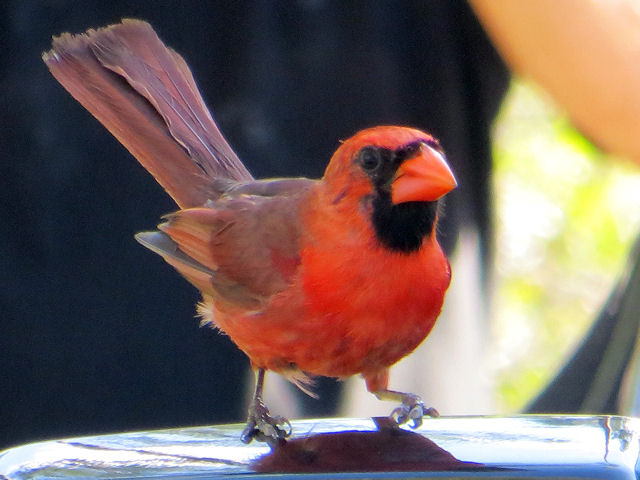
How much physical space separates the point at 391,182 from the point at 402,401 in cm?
35

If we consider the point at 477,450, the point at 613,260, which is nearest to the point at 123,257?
the point at 477,450

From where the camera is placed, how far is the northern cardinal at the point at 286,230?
1703 mm

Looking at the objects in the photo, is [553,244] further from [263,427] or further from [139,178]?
[263,427]

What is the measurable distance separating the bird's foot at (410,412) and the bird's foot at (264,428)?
0.16 metres

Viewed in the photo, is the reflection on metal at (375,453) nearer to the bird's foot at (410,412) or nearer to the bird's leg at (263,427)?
the bird's leg at (263,427)

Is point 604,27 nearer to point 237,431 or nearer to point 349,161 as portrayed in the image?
point 349,161

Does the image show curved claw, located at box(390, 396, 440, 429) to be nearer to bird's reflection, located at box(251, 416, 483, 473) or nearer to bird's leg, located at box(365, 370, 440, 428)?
bird's leg, located at box(365, 370, 440, 428)

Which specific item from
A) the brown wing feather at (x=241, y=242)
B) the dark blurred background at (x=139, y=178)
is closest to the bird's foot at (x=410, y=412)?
the brown wing feather at (x=241, y=242)

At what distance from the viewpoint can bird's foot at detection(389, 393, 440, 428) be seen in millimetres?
1685

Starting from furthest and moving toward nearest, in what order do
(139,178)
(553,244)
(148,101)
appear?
(553,244) < (139,178) < (148,101)

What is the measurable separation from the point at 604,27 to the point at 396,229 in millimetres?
914

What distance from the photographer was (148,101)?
2.27m

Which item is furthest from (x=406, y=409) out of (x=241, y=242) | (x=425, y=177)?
(x=241, y=242)

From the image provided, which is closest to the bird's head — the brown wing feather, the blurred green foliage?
the brown wing feather
